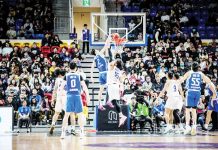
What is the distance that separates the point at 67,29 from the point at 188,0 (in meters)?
7.65

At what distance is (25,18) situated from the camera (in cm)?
3186

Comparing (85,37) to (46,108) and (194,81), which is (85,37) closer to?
(46,108)

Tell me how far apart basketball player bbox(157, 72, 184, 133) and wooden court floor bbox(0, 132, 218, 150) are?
140 centimetres

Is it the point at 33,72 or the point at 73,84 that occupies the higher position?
the point at 33,72

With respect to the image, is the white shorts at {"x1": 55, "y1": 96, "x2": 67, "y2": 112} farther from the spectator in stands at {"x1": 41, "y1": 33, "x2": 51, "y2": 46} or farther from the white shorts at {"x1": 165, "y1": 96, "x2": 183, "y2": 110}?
the spectator in stands at {"x1": 41, "y1": 33, "x2": 51, "y2": 46}

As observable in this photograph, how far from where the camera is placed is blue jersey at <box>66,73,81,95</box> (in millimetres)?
16328

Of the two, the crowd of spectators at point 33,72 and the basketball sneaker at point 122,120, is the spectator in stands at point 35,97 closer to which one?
the crowd of spectators at point 33,72

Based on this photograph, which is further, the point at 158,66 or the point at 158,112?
the point at 158,66

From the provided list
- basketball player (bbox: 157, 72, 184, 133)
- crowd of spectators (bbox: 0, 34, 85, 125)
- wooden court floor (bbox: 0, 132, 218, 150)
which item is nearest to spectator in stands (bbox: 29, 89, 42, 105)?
crowd of spectators (bbox: 0, 34, 85, 125)

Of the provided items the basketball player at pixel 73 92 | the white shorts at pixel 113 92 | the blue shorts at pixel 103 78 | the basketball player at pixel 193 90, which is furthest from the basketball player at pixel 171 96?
the basketball player at pixel 73 92

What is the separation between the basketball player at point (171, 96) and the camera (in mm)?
18766

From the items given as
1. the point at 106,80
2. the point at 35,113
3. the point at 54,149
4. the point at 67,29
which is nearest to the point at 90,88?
the point at 35,113

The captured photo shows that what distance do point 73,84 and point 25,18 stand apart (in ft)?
53.3

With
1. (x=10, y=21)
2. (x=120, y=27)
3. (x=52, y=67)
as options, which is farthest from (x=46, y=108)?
(x=10, y=21)
